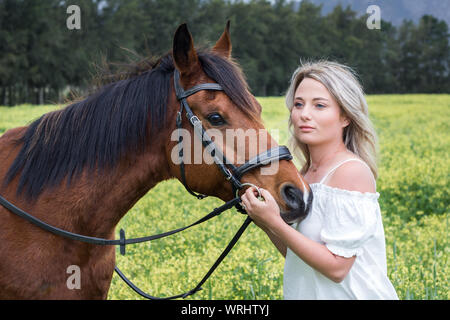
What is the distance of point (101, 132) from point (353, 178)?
1384mm

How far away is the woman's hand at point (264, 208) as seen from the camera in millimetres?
1983

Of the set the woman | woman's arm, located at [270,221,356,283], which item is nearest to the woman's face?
the woman

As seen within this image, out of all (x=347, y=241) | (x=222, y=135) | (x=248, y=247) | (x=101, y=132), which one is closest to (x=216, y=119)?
(x=222, y=135)

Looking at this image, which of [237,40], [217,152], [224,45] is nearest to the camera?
[217,152]

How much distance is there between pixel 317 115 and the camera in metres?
2.25

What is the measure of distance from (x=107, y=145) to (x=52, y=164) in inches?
13.4

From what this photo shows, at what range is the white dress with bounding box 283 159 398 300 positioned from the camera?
6.57ft

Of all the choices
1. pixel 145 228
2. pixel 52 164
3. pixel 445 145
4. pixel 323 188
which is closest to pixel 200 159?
pixel 323 188

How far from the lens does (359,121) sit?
91.4 inches

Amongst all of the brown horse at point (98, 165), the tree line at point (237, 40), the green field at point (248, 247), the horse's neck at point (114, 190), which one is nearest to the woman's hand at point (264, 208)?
the brown horse at point (98, 165)

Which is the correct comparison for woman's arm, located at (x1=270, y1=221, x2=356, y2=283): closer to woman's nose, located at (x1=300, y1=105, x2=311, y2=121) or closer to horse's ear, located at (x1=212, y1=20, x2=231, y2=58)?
woman's nose, located at (x1=300, y1=105, x2=311, y2=121)

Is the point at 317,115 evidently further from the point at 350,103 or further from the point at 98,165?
the point at 98,165

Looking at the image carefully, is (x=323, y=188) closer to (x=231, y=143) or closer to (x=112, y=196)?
(x=231, y=143)

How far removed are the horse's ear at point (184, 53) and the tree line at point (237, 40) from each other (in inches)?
1200
